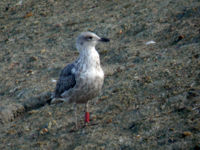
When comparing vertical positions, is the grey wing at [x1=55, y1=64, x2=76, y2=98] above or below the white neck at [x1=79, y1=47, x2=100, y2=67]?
below

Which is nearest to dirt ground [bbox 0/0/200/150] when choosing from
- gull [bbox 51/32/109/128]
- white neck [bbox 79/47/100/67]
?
gull [bbox 51/32/109/128]

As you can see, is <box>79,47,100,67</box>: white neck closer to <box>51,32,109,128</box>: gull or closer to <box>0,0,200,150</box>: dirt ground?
<box>51,32,109,128</box>: gull

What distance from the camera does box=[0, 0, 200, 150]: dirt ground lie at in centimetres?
574

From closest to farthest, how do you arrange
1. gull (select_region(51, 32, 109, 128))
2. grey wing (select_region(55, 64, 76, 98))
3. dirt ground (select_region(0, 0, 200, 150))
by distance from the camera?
dirt ground (select_region(0, 0, 200, 150)) → gull (select_region(51, 32, 109, 128)) → grey wing (select_region(55, 64, 76, 98))

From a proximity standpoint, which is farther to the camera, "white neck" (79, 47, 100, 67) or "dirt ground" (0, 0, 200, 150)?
"white neck" (79, 47, 100, 67)

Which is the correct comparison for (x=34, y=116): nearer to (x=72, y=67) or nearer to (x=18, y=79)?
(x=72, y=67)

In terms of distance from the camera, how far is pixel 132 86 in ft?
23.5

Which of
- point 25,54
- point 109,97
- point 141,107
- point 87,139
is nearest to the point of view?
point 87,139

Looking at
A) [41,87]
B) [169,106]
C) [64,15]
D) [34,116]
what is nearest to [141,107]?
[169,106]

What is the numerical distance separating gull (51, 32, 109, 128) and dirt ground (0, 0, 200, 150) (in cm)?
51

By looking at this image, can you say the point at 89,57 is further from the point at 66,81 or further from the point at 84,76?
the point at 66,81

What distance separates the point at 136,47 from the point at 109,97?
7.54ft

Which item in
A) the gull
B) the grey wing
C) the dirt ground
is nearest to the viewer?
the dirt ground

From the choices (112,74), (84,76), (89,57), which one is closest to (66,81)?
(84,76)
